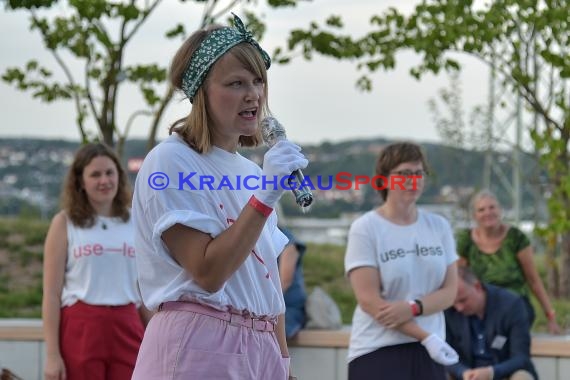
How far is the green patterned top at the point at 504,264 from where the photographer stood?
7.01m

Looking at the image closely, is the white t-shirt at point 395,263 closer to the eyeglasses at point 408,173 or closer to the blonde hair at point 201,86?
the eyeglasses at point 408,173

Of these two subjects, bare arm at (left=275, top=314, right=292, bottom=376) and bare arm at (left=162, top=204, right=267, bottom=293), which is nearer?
bare arm at (left=162, top=204, right=267, bottom=293)

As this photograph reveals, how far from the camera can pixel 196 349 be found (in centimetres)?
284

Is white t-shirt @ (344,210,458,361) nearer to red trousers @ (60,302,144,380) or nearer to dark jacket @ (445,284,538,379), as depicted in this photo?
dark jacket @ (445,284,538,379)

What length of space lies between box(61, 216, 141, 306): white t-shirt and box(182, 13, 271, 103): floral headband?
90.6 inches

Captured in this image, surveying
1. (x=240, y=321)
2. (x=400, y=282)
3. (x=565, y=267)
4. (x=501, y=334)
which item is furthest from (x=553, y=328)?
(x=240, y=321)

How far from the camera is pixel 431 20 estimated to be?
835 cm

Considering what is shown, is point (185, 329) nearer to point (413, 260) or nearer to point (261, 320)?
point (261, 320)

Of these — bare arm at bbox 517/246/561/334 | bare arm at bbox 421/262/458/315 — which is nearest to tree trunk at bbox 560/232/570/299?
bare arm at bbox 517/246/561/334

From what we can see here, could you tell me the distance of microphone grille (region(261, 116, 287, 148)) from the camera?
2826 millimetres

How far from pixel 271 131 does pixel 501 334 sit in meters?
3.62

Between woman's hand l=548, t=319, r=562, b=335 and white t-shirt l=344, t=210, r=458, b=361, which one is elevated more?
white t-shirt l=344, t=210, r=458, b=361

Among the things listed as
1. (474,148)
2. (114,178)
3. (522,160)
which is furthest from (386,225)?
(474,148)

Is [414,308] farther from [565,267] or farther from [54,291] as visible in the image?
[565,267]
